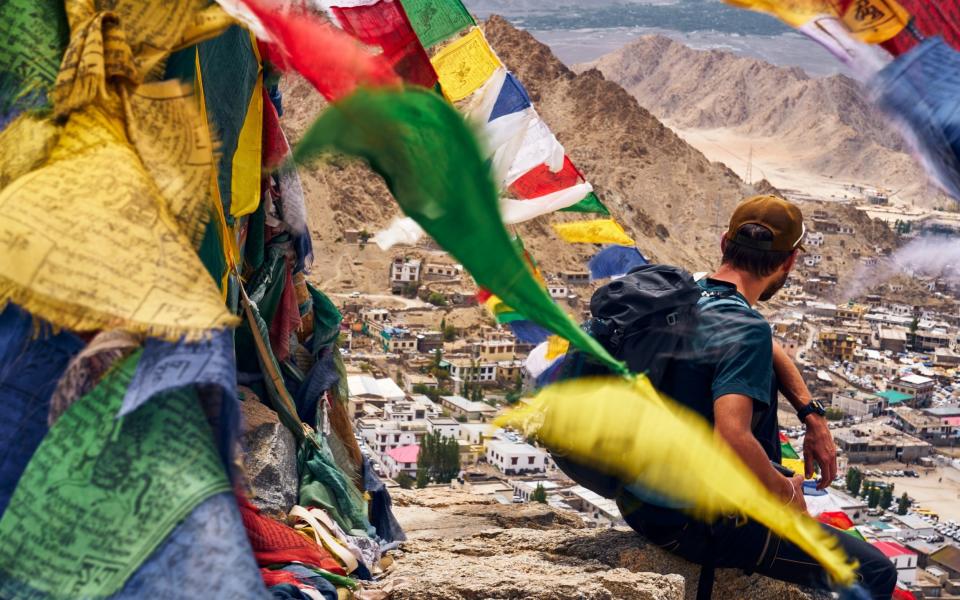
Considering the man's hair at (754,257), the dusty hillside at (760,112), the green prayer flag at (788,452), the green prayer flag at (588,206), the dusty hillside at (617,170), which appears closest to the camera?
the man's hair at (754,257)

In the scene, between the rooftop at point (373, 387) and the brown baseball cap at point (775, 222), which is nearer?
the brown baseball cap at point (775, 222)

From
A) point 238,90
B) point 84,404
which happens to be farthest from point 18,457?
point 238,90

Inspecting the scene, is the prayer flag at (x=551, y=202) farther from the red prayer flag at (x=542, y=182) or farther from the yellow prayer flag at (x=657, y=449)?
the yellow prayer flag at (x=657, y=449)

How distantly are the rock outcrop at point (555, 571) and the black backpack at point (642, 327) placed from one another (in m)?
0.27

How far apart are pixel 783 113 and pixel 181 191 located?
83.9 m

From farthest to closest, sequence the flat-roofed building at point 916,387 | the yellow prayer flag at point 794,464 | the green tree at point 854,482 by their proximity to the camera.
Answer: the flat-roofed building at point 916,387, the green tree at point 854,482, the yellow prayer flag at point 794,464

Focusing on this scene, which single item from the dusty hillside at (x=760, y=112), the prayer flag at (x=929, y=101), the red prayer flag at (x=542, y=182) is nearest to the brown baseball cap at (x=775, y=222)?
the prayer flag at (x=929, y=101)

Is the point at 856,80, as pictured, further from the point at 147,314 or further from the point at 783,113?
the point at 783,113

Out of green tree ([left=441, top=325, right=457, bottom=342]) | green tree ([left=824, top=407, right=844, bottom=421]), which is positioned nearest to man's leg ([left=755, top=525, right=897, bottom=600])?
green tree ([left=824, top=407, right=844, bottom=421])

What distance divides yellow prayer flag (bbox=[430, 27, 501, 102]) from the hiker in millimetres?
1919

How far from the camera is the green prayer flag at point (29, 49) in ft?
4.56

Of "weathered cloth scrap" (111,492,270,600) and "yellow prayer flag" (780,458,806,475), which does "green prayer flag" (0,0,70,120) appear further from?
"yellow prayer flag" (780,458,806,475)

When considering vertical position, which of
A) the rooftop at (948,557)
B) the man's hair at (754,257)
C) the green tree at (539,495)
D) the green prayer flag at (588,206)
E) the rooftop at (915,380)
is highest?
the green prayer flag at (588,206)

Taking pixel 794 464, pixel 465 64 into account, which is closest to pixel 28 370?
pixel 794 464
